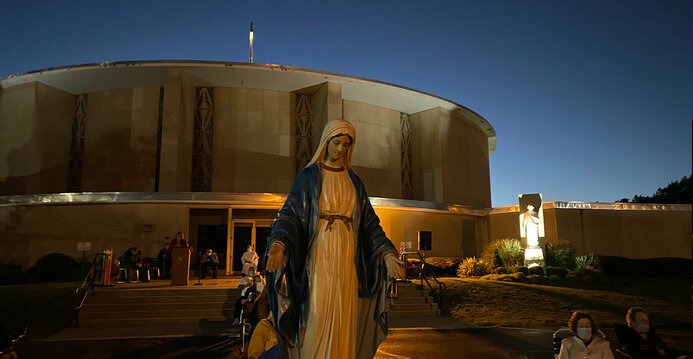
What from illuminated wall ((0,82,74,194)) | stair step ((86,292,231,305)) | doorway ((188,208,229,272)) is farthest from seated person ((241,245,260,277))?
illuminated wall ((0,82,74,194))

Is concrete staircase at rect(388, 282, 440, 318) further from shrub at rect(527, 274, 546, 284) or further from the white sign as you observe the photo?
the white sign

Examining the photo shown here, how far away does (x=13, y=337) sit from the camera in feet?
21.3

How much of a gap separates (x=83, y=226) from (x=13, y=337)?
1620 centimetres

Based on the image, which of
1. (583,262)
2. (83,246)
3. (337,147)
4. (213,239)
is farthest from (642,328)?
(213,239)

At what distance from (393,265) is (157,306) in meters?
12.4

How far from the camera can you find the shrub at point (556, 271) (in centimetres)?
2058

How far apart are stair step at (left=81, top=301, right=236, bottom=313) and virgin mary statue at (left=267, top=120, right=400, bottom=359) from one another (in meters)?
11.4

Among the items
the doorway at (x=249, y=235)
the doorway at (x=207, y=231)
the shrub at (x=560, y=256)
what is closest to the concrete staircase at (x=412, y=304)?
the shrub at (x=560, y=256)

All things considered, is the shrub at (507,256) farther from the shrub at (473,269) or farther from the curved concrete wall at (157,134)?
the curved concrete wall at (157,134)

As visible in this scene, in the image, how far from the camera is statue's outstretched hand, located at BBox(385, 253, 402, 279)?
13.8 ft

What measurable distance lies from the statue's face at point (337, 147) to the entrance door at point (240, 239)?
19.6 m

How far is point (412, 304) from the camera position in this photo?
1562cm

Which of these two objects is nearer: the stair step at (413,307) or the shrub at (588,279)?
the stair step at (413,307)

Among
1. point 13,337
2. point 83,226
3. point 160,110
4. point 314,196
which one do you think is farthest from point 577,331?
point 160,110
